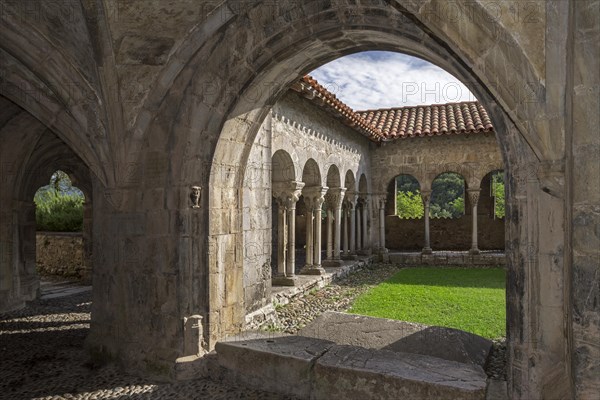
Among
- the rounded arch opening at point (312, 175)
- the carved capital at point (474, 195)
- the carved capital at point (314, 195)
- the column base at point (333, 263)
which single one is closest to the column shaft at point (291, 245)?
the carved capital at point (314, 195)

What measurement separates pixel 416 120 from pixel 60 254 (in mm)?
12039

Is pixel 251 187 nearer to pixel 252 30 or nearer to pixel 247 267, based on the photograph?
pixel 247 267

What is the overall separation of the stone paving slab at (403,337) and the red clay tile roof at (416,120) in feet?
16.9

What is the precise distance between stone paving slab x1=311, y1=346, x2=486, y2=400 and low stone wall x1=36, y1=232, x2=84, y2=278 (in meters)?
8.92

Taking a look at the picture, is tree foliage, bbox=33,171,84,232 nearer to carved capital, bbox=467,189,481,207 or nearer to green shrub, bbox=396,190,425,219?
carved capital, bbox=467,189,481,207

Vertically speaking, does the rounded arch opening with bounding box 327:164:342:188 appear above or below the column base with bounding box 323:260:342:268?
above

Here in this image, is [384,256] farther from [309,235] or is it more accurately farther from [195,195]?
[195,195]

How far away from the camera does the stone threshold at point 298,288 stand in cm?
580

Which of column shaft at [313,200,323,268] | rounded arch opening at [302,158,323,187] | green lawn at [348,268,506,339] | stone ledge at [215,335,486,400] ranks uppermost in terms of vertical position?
rounded arch opening at [302,158,323,187]

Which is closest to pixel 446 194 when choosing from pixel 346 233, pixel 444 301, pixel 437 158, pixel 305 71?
pixel 437 158

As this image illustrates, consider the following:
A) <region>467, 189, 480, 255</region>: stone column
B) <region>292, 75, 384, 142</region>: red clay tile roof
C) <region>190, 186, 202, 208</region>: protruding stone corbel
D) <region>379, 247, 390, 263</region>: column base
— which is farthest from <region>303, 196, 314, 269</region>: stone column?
<region>190, 186, 202, 208</region>: protruding stone corbel

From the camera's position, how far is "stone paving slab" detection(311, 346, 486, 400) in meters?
2.92

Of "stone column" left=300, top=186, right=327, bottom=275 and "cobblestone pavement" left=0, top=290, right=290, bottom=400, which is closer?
"cobblestone pavement" left=0, top=290, right=290, bottom=400

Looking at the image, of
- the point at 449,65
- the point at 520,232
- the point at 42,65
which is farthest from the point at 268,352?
the point at 42,65
